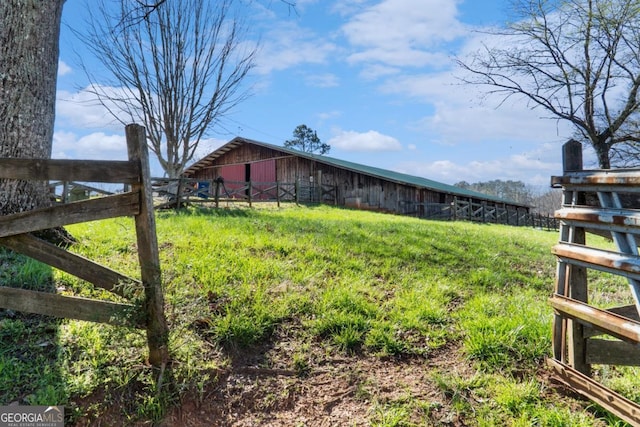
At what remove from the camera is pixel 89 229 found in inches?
206

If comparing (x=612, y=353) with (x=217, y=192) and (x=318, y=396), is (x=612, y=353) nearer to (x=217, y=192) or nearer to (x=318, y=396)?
(x=318, y=396)

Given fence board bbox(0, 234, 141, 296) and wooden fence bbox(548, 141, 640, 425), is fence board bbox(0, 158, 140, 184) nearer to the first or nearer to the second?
fence board bbox(0, 234, 141, 296)

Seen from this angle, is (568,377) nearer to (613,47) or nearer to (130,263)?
(130,263)

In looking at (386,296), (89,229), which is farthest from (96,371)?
(89,229)

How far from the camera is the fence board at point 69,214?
2037 millimetres

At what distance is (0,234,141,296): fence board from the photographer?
2148 millimetres

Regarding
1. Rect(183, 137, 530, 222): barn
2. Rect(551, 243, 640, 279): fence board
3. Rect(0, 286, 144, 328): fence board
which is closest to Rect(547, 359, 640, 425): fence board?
Rect(551, 243, 640, 279): fence board

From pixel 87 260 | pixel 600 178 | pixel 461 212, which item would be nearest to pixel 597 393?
pixel 600 178

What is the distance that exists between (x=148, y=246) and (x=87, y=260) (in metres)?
0.41

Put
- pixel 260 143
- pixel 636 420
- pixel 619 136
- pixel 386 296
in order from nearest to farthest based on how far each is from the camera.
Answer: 1. pixel 636 420
2. pixel 386 296
3. pixel 619 136
4. pixel 260 143

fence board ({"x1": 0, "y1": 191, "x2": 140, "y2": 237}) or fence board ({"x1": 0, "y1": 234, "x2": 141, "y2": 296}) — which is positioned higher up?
fence board ({"x1": 0, "y1": 191, "x2": 140, "y2": 237})

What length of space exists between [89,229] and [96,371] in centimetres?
362

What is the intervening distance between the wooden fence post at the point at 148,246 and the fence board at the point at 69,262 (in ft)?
0.37

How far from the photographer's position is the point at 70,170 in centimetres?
207
